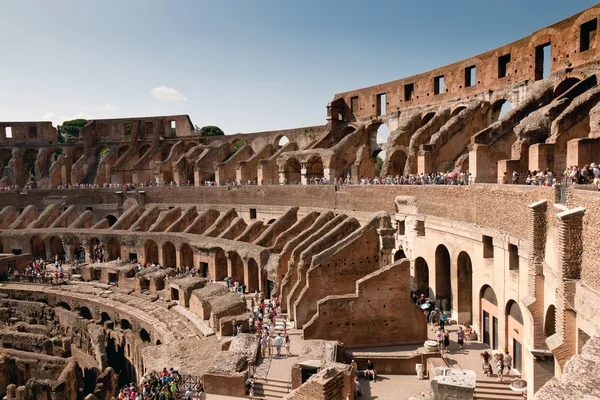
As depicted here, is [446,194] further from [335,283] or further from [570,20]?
[570,20]

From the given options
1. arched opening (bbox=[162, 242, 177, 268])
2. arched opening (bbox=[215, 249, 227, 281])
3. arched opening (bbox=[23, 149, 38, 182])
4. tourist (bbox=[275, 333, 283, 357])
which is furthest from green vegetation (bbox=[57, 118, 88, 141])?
tourist (bbox=[275, 333, 283, 357])

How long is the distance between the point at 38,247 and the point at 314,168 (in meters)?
21.2

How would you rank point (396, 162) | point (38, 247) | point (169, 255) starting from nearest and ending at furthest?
1. point (396, 162)
2. point (169, 255)
3. point (38, 247)

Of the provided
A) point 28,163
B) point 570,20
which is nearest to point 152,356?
point 570,20

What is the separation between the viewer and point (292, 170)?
33.8 metres

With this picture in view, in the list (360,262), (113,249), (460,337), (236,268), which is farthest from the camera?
(113,249)

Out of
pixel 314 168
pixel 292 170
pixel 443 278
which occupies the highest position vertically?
pixel 314 168

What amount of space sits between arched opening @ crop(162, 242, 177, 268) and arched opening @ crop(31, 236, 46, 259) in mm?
10753

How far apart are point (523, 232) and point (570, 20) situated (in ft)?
→ 42.8

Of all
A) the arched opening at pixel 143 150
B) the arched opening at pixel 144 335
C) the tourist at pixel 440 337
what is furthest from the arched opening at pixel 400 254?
the arched opening at pixel 143 150

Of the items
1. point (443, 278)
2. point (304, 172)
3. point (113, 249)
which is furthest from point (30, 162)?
point (443, 278)

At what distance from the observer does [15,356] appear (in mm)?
20109

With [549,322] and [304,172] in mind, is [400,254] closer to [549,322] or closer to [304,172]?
[549,322]

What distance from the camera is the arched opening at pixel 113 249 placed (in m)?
32.1
